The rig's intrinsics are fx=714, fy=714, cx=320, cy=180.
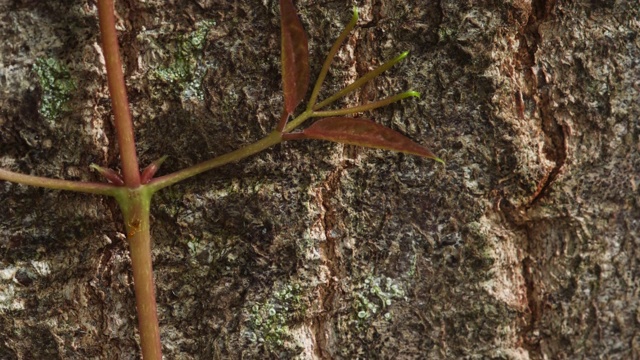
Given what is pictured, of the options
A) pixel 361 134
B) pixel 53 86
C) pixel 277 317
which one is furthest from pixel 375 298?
pixel 53 86

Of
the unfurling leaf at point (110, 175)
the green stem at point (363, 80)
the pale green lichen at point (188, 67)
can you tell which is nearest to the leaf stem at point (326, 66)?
the green stem at point (363, 80)

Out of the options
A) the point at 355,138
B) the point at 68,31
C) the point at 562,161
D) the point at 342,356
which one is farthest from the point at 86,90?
the point at 562,161

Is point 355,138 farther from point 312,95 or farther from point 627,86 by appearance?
point 627,86

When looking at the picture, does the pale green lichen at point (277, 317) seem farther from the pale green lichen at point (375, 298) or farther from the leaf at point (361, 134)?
the leaf at point (361, 134)

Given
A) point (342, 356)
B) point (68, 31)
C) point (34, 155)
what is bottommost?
point (342, 356)

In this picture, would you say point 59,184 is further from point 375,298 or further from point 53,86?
point 375,298

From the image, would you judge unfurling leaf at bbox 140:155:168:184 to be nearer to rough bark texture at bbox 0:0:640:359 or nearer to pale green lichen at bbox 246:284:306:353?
rough bark texture at bbox 0:0:640:359
